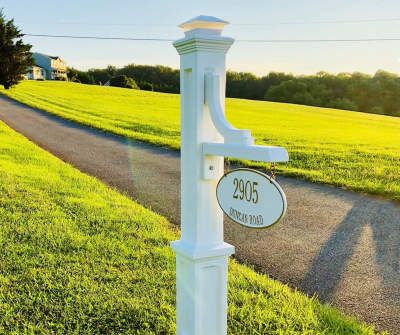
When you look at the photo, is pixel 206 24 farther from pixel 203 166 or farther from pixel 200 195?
pixel 200 195

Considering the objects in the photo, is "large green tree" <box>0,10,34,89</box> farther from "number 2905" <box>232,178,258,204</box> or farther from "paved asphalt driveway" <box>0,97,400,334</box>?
"number 2905" <box>232,178,258,204</box>

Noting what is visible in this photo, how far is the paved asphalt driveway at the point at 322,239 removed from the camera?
3412 mm

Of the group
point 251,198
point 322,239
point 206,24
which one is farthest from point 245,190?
point 322,239

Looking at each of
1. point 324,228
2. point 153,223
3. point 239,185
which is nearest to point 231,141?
point 239,185

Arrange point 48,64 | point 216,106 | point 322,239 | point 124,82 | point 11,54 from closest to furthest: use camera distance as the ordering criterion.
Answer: point 216,106, point 322,239, point 11,54, point 124,82, point 48,64

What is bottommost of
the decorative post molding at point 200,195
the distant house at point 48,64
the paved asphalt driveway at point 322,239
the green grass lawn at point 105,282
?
the paved asphalt driveway at point 322,239

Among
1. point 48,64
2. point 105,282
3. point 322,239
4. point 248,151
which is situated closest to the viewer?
point 248,151

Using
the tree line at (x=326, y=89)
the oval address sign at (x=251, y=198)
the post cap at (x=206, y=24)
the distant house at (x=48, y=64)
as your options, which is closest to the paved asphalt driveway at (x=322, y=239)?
the oval address sign at (x=251, y=198)

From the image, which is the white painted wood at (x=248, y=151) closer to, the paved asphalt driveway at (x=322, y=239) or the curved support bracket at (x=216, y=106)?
the curved support bracket at (x=216, y=106)

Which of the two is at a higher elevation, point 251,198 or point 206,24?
point 206,24

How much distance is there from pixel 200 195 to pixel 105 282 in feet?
5.89

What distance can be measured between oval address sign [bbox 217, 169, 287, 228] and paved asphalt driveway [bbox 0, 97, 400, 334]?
187cm

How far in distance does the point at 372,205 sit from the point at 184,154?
489 cm

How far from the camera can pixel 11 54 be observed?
1797 centimetres
